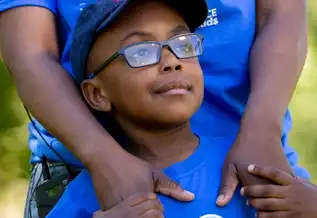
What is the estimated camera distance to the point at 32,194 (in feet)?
7.88

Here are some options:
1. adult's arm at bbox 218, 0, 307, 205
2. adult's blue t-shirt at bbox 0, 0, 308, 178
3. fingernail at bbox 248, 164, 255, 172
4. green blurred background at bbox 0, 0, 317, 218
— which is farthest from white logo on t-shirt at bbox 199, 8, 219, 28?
green blurred background at bbox 0, 0, 317, 218

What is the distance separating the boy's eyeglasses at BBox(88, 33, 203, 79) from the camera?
1.96 metres

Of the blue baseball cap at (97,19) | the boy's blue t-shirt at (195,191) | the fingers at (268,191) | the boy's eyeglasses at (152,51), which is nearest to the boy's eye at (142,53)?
the boy's eyeglasses at (152,51)

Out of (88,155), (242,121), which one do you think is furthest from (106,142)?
(242,121)

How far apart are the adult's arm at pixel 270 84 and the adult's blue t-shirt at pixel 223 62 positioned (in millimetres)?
37

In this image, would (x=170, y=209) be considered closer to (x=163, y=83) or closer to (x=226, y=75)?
(x=163, y=83)

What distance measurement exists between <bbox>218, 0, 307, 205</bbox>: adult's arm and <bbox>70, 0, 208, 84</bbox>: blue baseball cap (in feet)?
0.62

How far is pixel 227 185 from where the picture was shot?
6.33ft

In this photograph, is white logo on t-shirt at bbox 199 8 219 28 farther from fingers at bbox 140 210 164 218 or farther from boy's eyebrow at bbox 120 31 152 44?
fingers at bbox 140 210 164 218

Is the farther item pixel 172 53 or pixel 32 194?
pixel 32 194

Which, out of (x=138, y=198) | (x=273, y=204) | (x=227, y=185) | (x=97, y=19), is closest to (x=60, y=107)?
(x=97, y=19)

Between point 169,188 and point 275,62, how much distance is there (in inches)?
17.8

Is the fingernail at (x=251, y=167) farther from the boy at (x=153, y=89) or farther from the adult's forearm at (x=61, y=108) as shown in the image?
the adult's forearm at (x=61, y=108)

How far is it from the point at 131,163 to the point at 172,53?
0.87 ft
